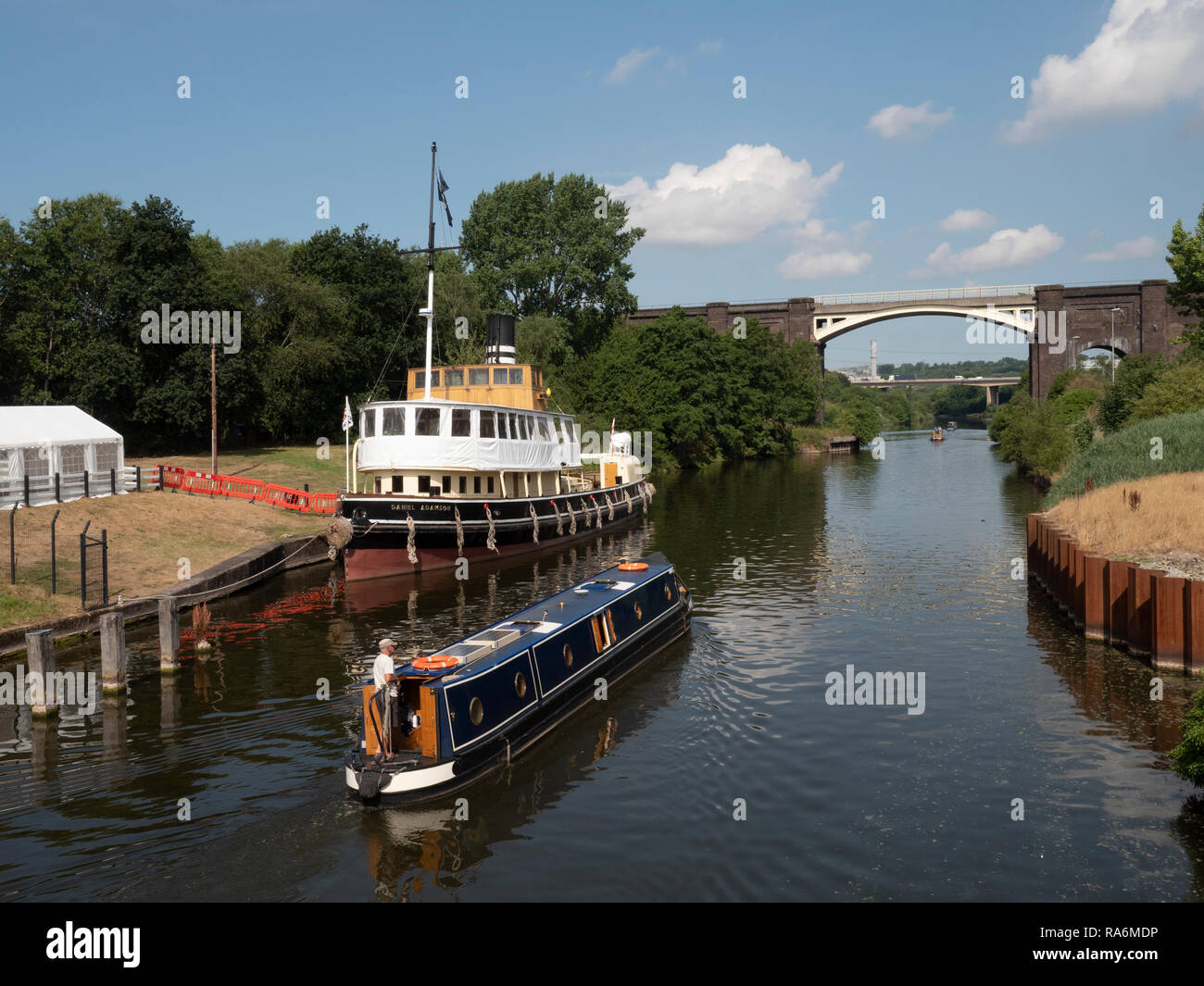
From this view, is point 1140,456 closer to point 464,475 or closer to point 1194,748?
point 1194,748

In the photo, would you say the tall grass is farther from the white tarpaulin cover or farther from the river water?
the white tarpaulin cover

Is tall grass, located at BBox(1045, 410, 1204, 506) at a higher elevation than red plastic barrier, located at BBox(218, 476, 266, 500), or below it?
higher

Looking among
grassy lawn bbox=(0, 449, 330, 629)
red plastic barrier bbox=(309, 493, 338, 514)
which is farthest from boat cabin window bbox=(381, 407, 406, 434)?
red plastic barrier bbox=(309, 493, 338, 514)

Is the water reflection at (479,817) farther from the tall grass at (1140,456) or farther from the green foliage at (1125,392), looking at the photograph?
the green foliage at (1125,392)

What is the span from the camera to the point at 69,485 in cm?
3578

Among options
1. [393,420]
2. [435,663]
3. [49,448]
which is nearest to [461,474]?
[393,420]

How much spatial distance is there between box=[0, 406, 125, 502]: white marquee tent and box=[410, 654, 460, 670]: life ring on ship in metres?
24.0

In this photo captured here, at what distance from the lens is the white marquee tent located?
112ft

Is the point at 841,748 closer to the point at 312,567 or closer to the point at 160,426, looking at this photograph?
A: the point at 312,567

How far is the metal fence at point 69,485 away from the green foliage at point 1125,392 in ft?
157

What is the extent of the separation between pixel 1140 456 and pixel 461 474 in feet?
80.7

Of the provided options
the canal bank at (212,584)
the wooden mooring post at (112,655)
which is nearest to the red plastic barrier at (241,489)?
the canal bank at (212,584)
